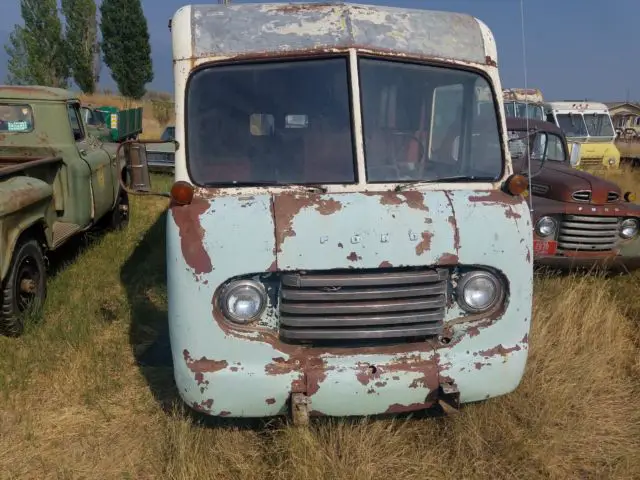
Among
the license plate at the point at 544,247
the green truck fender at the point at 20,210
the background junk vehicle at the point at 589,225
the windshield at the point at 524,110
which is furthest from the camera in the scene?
the windshield at the point at 524,110

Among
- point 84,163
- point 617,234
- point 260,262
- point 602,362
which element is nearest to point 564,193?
point 617,234

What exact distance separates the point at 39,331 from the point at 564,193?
5145 millimetres

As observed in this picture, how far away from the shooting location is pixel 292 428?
301 centimetres

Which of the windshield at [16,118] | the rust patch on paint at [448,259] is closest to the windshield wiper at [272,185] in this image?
the rust patch on paint at [448,259]

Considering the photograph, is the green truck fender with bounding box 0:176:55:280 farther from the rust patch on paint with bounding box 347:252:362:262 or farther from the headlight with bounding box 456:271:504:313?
the headlight with bounding box 456:271:504:313

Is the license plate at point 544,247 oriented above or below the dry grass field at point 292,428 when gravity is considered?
above

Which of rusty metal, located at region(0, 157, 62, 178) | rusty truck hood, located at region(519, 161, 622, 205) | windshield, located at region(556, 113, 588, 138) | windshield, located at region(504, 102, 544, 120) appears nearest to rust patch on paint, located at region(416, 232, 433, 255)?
rusty metal, located at region(0, 157, 62, 178)

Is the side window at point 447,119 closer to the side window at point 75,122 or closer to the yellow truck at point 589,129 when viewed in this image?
the side window at point 75,122

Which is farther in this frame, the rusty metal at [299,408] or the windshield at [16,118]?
the windshield at [16,118]

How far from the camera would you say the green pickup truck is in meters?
10.9

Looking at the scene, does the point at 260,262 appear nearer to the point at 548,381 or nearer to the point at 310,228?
the point at 310,228

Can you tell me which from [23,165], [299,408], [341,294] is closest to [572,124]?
[23,165]

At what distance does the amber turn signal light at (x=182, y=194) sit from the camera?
295cm

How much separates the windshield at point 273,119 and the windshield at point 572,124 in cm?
1226
